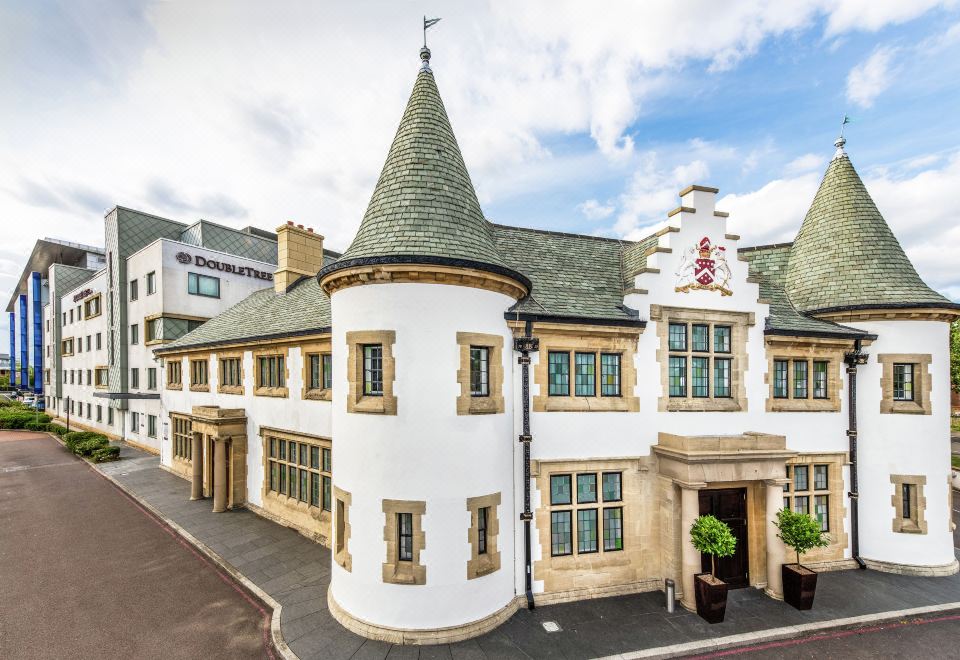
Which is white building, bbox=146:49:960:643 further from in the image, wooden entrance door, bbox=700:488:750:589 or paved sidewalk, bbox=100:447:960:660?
paved sidewalk, bbox=100:447:960:660

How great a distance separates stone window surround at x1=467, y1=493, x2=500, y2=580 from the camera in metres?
10.7

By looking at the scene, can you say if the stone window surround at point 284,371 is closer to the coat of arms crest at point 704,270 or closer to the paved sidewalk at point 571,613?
the paved sidewalk at point 571,613

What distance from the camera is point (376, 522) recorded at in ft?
34.6

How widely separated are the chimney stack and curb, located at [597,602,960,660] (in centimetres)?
2266

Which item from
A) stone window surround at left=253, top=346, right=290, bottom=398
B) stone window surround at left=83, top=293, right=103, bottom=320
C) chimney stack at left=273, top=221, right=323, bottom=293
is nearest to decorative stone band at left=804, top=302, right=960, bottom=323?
stone window surround at left=253, top=346, right=290, bottom=398

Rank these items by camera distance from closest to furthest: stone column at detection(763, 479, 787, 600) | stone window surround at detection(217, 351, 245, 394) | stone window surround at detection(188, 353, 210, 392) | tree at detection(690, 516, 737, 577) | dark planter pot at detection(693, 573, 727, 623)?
1. dark planter pot at detection(693, 573, 727, 623)
2. tree at detection(690, 516, 737, 577)
3. stone column at detection(763, 479, 787, 600)
4. stone window surround at detection(217, 351, 245, 394)
5. stone window surround at detection(188, 353, 210, 392)

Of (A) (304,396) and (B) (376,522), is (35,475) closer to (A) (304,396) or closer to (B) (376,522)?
(A) (304,396)

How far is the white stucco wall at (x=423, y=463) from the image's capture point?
10.4 m

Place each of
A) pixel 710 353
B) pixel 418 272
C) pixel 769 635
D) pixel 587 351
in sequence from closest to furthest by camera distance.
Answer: pixel 418 272
pixel 769 635
pixel 587 351
pixel 710 353

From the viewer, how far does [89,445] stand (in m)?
29.8

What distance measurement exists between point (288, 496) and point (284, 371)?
Result: 5.09 metres

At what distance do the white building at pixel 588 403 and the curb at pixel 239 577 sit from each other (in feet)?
4.58

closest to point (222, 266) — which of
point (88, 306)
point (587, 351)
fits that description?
point (88, 306)

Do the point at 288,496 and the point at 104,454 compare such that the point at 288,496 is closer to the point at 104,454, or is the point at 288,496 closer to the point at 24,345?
the point at 104,454
